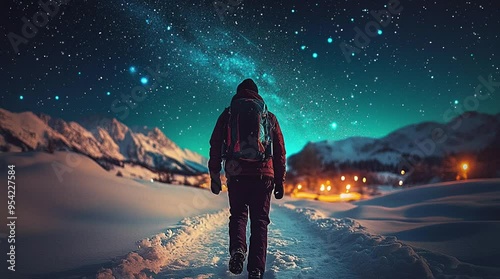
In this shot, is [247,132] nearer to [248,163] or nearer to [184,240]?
[248,163]

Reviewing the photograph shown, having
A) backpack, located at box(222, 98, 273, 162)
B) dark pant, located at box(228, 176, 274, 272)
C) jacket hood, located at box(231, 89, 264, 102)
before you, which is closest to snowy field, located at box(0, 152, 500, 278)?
dark pant, located at box(228, 176, 274, 272)

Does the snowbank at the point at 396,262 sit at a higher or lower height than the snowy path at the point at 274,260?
higher

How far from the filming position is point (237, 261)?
11.3ft

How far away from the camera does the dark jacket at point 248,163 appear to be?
3.96m

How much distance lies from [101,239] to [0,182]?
5.44 m

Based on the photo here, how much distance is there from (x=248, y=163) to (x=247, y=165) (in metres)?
0.04

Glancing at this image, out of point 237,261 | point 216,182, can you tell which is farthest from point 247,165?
point 237,261

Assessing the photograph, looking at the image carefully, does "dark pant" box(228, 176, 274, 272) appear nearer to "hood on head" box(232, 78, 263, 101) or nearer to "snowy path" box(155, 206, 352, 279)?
"snowy path" box(155, 206, 352, 279)

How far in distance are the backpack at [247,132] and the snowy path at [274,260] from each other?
1.84m

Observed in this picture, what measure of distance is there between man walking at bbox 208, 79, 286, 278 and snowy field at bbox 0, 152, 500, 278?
742mm

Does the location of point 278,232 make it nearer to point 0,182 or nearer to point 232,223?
point 232,223

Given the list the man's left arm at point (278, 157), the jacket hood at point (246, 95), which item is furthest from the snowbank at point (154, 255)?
the jacket hood at point (246, 95)

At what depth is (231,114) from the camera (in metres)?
4.16

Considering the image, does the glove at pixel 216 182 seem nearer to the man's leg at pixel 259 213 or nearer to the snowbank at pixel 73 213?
the man's leg at pixel 259 213
